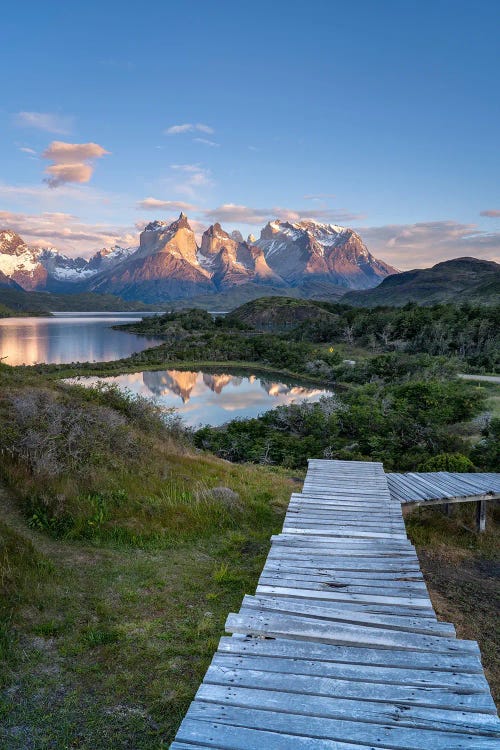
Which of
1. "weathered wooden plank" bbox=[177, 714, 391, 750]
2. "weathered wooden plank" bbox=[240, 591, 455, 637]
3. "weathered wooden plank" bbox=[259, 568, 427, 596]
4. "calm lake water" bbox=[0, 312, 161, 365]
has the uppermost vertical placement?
"weathered wooden plank" bbox=[177, 714, 391, 750]

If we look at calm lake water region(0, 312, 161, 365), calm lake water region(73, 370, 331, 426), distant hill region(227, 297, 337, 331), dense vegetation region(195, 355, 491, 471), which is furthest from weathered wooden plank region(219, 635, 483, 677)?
distant hill region(227, 297, 337, 331)

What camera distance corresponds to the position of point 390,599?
205 inches

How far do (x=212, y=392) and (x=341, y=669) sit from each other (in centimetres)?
4334

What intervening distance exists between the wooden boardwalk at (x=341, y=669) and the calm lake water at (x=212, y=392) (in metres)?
25.8

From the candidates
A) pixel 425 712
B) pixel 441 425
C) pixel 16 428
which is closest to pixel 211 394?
pixel 441 425

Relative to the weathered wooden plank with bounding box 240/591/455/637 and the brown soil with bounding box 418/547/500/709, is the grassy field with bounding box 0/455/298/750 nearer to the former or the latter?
the weathered wooden plank with bounding box 240/591/455/637

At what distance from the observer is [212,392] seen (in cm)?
4703

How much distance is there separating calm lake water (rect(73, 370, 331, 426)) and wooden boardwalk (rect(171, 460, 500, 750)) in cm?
2580

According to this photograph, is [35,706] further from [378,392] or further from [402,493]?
[378,392]

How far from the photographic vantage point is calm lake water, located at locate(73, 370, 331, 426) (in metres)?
36.6

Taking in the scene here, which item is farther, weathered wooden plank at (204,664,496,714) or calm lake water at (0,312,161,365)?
calm lake water at (0,312,161,365)

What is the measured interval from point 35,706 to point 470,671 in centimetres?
394

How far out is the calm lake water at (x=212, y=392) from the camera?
3662 centimetres

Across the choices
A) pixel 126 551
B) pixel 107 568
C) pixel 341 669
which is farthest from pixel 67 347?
pixel 341 669
